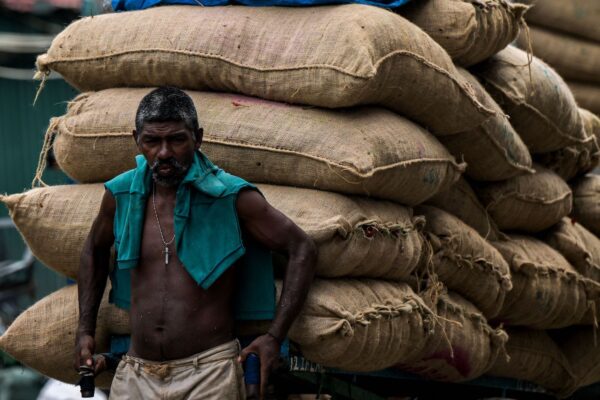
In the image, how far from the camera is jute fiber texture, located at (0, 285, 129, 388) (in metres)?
4.78

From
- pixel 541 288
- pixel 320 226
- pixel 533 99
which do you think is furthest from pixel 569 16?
pixel 320 226

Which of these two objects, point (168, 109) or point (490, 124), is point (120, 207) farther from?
point (490, 124)

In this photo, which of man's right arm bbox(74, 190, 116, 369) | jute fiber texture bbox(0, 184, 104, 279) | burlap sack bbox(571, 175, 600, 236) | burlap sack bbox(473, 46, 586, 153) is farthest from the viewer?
burlap sack bbox(571, 175, 600, 236)

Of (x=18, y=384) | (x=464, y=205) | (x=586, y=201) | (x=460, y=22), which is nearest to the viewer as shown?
(x=460, y=22)

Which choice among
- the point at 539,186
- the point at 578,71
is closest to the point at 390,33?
the point at 539,186

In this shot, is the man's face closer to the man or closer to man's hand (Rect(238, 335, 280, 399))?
the man

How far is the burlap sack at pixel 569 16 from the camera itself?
8000 mm

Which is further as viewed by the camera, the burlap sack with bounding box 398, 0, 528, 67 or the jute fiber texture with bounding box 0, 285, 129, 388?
the burlap sack with bounding box 398, 0, 528, 67

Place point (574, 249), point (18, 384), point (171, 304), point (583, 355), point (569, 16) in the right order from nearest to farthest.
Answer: point (171, 304) < point (574, 249) < point (583, 355) < point (569, 16) < point (18, 384)

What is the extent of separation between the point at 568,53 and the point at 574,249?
84.0 inches

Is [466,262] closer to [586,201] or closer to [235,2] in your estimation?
[235,2]

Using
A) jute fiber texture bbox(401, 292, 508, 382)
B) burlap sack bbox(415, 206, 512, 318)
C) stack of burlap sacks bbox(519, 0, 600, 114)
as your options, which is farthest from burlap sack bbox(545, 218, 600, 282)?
stack of burlap sacks bbox(519, 0, 600, 114)

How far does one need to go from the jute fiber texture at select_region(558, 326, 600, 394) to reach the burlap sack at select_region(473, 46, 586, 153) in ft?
3.33

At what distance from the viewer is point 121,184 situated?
4.39m
